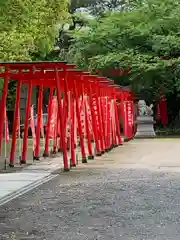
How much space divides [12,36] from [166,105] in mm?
19982

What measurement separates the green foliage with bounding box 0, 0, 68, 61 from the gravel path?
585 cm

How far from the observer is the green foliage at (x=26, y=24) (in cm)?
1839

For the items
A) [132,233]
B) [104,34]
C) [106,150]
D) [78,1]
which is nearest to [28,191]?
[132,233]

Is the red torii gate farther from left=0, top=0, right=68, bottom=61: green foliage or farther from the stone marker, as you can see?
the stone marker

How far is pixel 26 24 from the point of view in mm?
21484

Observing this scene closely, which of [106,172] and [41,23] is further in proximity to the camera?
[41,23]

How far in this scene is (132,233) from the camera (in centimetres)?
812

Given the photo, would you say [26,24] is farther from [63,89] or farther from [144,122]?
[144,122]

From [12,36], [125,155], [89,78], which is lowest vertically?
[125,155]

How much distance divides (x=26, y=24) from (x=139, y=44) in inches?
723

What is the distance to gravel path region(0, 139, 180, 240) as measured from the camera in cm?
817

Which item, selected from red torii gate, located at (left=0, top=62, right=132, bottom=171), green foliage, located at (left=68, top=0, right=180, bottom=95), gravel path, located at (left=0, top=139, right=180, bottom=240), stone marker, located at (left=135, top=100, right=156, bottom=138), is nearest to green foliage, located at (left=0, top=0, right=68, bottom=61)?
red torii gate, located at (left=0, top=62, right=132, bottom=171)

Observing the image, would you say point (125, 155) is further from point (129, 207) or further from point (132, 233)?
point (132, 233)

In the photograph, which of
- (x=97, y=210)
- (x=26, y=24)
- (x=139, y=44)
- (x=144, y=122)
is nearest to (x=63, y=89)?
(x=26, y=24)
